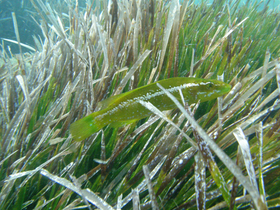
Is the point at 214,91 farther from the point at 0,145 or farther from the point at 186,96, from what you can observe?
the point at 0,145

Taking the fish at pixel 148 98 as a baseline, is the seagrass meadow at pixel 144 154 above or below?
below

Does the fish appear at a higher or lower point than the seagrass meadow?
higher

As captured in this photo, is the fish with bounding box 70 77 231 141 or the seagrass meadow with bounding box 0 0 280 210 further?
the fish with bounding box 70 77 231 141

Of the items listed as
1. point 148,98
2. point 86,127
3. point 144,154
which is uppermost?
point 148,98

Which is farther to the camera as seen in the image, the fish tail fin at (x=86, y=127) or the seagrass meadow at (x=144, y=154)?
the fish tail fin at (x=86, y=127)

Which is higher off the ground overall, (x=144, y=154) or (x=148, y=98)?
(x=148, y=98)

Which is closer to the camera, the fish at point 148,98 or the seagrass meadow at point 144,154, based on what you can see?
the seagrass meadow at point 144,154

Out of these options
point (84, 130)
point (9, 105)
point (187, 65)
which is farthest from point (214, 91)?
point (9, 105)

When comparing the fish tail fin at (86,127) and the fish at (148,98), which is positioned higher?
the fish at (148,98)

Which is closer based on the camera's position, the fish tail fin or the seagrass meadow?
the seagrass meadow
